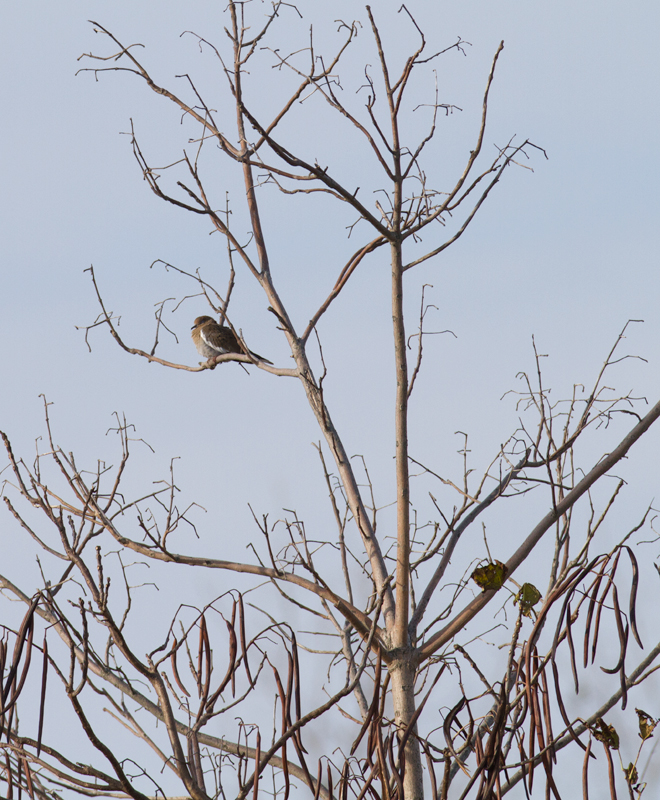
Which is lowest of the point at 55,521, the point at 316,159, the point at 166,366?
the point at 55,521

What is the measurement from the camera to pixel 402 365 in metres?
3.19

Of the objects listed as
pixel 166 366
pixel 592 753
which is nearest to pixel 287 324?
pixel 166 366

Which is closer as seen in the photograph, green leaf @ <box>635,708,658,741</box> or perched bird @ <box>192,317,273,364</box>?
green leaf @ <box>635,708,658,741</box>

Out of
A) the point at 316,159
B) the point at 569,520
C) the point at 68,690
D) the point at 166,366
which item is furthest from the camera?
the point at 166,366

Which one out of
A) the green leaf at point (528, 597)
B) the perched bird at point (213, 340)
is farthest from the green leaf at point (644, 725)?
the perched bird at point (213, 340)

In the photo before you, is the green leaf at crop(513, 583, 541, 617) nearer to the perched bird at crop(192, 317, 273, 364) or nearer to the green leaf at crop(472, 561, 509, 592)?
the green leaf at crop(472, 561, 509, 592)

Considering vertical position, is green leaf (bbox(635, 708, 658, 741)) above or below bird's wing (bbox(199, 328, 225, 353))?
below

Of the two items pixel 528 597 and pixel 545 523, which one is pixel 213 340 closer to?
pixel 545 523

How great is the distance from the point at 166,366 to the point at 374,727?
2333 mm

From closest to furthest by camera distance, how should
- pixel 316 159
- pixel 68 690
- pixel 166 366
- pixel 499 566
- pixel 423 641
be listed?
pixel 68 690 → pixel 316 159 → pixel 499 566 → pixel 423 641 → pixel 166 366

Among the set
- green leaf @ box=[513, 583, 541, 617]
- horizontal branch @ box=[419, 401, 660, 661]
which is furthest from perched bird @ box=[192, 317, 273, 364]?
green leaf @ box=[513, 583, 541, 617]

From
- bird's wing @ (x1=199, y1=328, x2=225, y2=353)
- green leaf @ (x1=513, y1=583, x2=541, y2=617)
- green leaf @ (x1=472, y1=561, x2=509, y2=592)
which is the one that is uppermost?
bird's wing @ (x1=199, y1=328, x2=225, y2=353)

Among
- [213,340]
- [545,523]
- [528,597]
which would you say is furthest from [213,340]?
[528,597]

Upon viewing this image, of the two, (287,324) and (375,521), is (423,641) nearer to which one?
(375,521)
